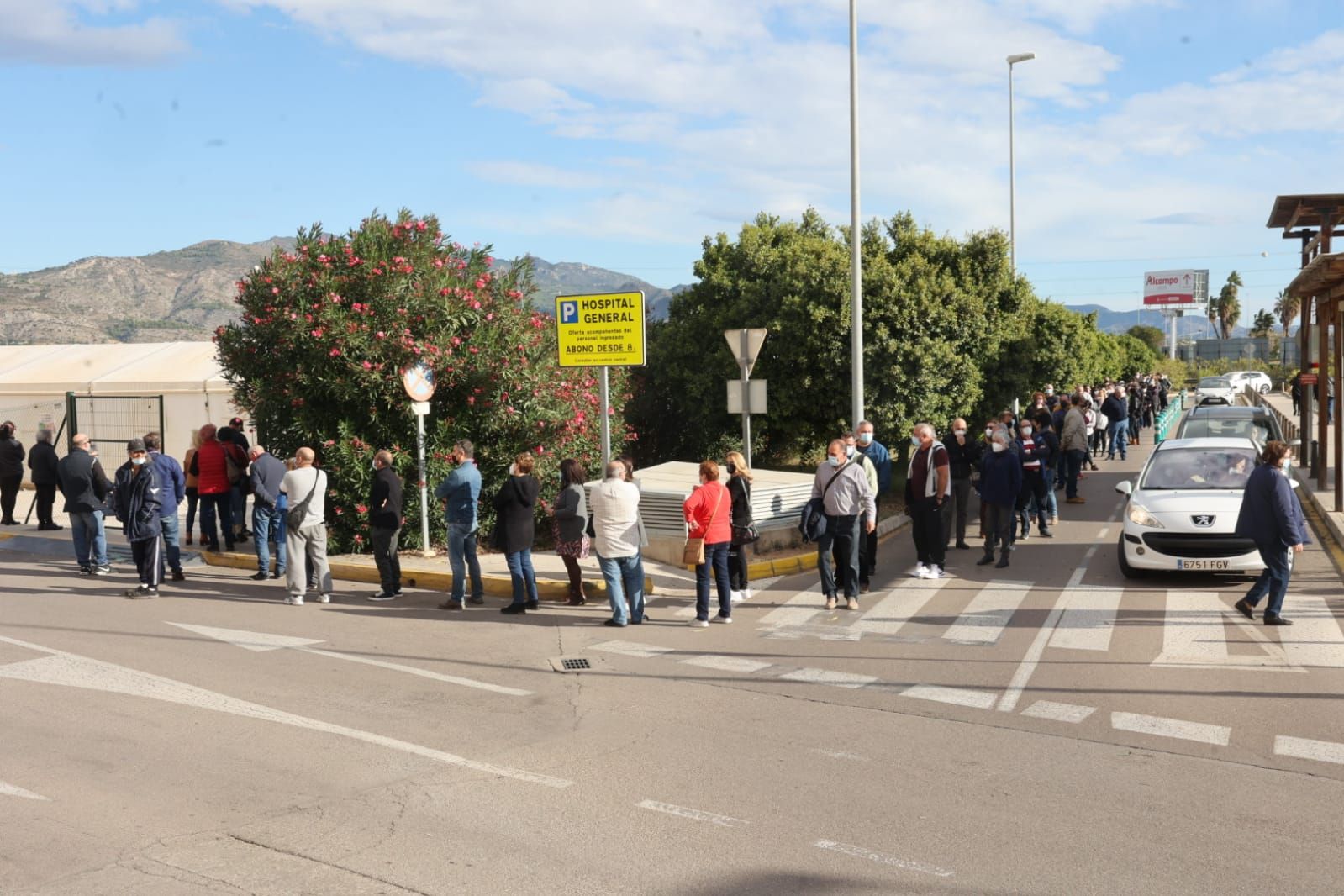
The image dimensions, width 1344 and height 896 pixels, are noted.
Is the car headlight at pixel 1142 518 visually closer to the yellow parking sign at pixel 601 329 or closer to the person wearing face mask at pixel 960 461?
the person wearing face mask at pixel 960 461

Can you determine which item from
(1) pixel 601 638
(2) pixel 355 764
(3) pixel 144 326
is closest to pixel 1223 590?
(1) pixel 601 638

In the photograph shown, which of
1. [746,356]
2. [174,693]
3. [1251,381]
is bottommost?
[174,693]

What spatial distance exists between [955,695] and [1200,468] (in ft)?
23.0

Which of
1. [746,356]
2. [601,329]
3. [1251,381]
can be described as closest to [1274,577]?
[746,356]

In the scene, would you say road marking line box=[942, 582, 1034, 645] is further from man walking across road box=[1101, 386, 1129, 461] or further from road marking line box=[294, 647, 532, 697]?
man walking across road box=[1101, 386, 1129, 461]

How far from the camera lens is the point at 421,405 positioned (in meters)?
14.3

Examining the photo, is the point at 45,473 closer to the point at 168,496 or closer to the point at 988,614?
the point at 168,496

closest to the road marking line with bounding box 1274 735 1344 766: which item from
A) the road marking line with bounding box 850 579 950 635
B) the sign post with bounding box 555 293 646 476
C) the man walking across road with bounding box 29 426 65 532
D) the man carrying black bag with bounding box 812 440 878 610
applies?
the road marking line with bounding box 850 579 950 635

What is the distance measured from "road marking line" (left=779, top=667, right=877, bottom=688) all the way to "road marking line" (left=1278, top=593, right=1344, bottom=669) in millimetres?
3412

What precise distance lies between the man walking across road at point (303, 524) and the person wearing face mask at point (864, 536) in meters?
5.52

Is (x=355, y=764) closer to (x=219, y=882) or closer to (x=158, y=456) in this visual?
(x=219, y=882)

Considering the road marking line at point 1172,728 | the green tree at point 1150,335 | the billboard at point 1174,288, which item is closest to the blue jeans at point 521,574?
the road marking line at point 1172,728

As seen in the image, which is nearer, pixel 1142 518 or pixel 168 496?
pixel 1142 518

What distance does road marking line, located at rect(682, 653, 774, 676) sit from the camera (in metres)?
9.48
